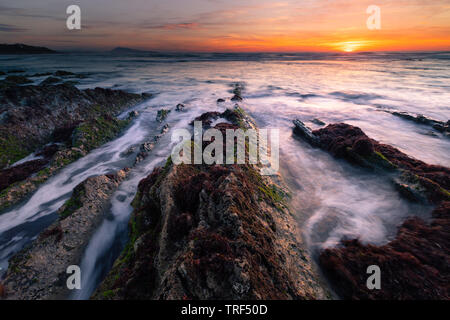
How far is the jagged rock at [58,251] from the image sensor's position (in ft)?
18.2

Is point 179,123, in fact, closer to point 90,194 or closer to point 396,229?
point 90,194

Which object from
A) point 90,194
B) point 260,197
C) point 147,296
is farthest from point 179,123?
point 147,296

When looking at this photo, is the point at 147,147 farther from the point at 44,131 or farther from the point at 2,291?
the point at 2,291

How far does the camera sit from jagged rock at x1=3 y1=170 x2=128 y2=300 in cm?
554

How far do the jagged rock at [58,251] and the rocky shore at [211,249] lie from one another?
220 cm

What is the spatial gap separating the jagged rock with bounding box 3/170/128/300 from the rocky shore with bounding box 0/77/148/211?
14.2 feet

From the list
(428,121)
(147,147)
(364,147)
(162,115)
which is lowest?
(147,147)

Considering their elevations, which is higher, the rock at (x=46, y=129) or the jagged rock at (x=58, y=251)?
the rock at (x=46, y=129)

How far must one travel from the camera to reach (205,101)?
31547mm

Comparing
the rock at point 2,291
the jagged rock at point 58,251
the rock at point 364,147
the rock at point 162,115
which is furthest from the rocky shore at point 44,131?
the rock at point 364,147

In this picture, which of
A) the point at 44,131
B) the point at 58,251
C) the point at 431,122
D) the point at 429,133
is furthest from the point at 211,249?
→ the point at 431,122

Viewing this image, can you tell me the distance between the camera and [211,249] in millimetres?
3906

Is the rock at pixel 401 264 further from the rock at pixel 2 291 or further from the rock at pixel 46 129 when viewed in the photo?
the rock at pixel 46 129

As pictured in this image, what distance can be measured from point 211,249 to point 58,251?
636cm
